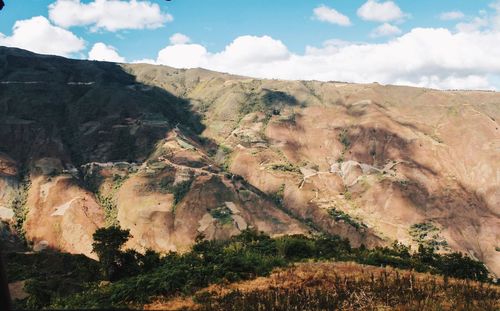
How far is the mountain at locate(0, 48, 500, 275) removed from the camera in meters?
116

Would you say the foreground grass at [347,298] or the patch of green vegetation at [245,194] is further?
the patch of green vegetation at [245,194]

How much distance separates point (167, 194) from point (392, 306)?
361 ft

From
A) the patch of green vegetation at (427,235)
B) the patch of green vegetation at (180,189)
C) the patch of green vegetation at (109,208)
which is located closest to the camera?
the patch of green vegetation at (109,208)

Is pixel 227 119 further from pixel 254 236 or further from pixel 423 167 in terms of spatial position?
pixel 254 236

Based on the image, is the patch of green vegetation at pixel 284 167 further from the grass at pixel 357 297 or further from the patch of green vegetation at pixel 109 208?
the grass at pixel 357 297

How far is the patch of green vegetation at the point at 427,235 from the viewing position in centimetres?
12825

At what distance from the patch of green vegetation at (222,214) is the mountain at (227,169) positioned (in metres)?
0.39

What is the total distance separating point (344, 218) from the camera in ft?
441

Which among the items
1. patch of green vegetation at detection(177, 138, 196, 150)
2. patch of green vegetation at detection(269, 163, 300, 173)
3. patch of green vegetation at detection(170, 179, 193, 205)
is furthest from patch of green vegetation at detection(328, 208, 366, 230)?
patch of green vegetation at detection(177, 138, 196, 150)

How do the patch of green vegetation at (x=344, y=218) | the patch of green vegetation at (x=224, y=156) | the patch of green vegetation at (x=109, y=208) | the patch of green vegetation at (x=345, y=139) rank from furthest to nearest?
the patch of green vegetation at (x=345, y=139)
the patch of green vegetation at (x=224, y=156)
the patch of green vegetation at (x=344, y=218)
the patch of green vegetation at (x=109, y=208)

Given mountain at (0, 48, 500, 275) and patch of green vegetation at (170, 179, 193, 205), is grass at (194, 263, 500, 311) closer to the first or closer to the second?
mountain at (0, 48, 500, 275)

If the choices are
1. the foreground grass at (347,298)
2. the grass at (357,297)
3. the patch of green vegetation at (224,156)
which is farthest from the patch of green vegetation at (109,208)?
the grass at (357,297)

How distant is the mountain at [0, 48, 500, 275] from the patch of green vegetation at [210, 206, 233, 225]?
0.39m

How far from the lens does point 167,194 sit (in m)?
122
